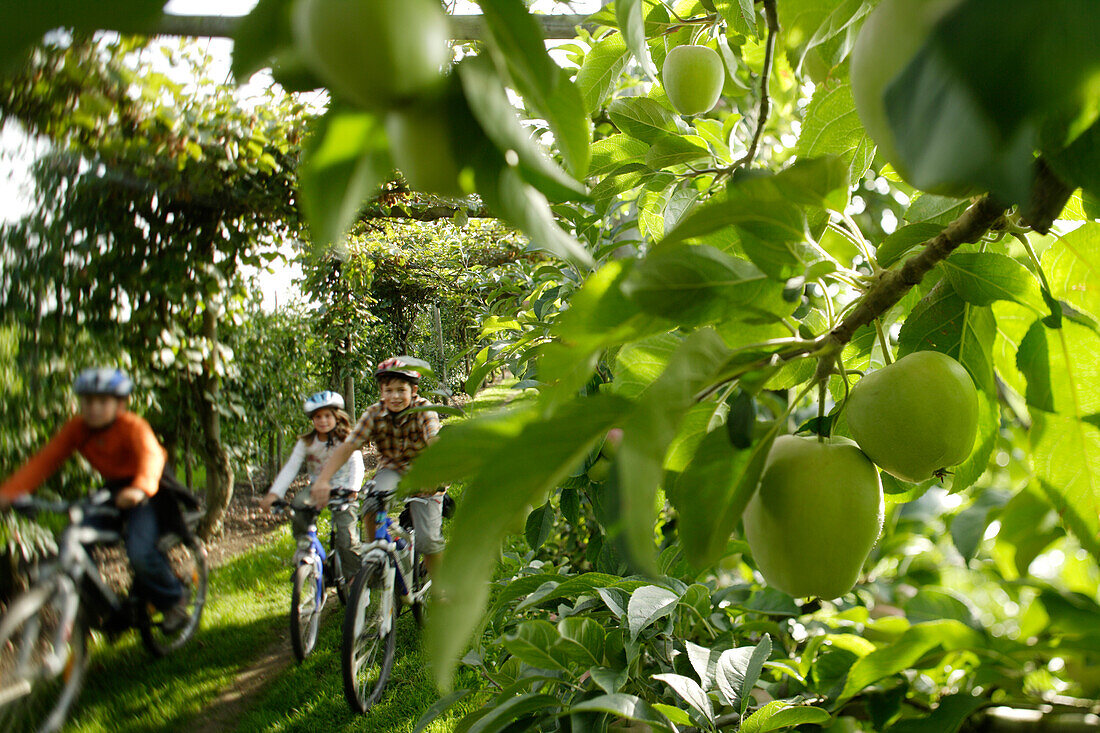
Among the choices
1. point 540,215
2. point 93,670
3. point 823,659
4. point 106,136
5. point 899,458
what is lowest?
point 823,659

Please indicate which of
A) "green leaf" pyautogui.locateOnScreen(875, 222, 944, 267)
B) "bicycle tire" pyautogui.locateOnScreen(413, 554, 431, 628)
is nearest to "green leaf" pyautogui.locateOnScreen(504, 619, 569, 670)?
"green leaf" pyautogui.locateOnScreen(875, 222, 944, 267)

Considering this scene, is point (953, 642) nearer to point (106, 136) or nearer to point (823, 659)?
point (823, 659)

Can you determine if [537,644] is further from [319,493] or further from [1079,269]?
[319,493]

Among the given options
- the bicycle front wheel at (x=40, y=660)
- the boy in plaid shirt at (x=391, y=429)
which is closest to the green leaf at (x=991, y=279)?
the bicycle front wheel at (x=40, y=660)

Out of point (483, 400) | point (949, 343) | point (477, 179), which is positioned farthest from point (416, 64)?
point (483, 400)

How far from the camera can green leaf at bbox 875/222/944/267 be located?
32 centimetres

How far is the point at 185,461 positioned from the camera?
2.51 ft

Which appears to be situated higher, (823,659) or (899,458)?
(899,458)

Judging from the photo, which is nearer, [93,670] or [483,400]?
[93,670]

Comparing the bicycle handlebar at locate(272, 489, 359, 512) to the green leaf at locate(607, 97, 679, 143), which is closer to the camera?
the green leaf at locate(607, 97, 679, 143)

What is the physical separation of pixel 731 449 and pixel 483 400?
1.42m

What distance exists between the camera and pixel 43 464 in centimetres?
30

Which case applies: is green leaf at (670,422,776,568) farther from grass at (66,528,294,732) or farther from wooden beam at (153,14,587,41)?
grass at (66,528,294,732)

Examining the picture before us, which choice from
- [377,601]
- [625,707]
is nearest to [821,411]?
[625,707]
